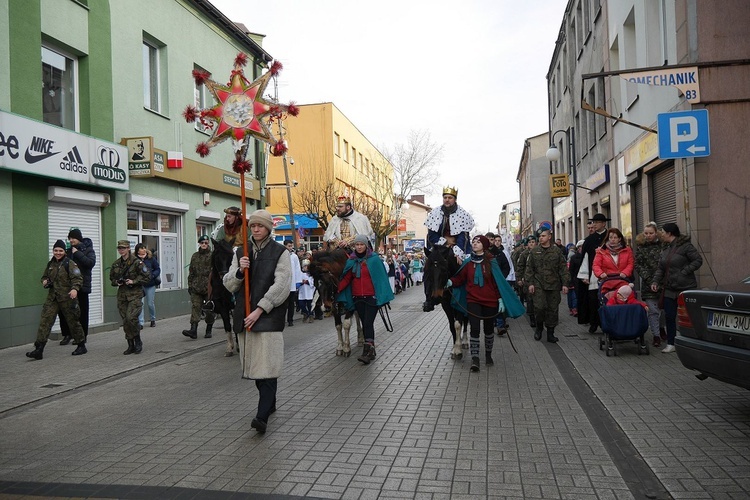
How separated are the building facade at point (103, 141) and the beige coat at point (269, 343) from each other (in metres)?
7.81

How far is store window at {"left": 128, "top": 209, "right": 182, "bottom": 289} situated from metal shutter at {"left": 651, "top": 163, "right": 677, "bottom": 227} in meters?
12.1

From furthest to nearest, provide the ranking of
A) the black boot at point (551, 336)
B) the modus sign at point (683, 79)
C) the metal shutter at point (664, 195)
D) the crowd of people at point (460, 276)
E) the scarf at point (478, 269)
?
1. the metal shutter at point (664, 195)
2. the black boot at point (551, 336)
3. the modus sign at point (683, 79)
4. the crowd of people at point (460, 276)
5. the scarf at point (478, 269)

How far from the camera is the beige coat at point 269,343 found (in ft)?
17.9

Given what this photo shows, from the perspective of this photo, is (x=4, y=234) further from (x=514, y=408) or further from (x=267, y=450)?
(x=514, y=408)

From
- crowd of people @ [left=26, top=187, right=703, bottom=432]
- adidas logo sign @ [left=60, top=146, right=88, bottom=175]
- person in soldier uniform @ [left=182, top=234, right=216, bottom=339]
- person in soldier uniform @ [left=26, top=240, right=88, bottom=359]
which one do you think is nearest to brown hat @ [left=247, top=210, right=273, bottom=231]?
crowd of people @ [left=26, top=187, right=703, bottom=432]

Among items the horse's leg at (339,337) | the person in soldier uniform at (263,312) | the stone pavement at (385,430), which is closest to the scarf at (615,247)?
the stone pavement at (385,430)

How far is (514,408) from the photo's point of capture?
20.0ft

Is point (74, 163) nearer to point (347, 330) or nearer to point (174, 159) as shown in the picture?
point (174, 159)

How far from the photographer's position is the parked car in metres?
4.98

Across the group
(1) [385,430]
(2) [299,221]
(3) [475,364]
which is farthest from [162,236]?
(2) [299,221]

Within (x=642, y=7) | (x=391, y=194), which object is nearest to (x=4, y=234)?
(x=642, y=7)

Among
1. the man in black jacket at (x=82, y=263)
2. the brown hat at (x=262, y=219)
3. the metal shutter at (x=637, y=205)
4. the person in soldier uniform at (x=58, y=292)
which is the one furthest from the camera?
the metal shutter at (x=637, y=205)

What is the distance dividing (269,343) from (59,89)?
10.8m

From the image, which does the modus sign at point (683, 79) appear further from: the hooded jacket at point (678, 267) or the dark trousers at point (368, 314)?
the dark trousers at point (368, 314)
